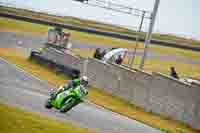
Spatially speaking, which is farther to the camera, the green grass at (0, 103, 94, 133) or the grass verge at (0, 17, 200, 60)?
the grass verge at (0, 17, 200, 60)

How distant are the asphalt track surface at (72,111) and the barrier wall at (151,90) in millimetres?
2309

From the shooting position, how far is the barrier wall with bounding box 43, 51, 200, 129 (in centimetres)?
2062

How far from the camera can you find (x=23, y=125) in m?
11.5

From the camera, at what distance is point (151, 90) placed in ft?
74.8

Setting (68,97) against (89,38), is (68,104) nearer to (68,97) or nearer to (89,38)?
(68,97)

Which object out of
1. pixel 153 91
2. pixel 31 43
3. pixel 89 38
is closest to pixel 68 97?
pixel 153 91

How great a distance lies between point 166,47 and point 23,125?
199ft

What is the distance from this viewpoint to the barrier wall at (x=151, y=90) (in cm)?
2062

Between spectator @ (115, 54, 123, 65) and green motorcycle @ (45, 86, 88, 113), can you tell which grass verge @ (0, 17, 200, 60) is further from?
green motorcycle @ (45, 86, 88, 113)

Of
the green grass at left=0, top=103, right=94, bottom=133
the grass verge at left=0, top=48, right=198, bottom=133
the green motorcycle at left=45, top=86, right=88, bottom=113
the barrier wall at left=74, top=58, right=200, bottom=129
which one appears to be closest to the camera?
the green grass at left=0, top=103, right=94, bottom=133

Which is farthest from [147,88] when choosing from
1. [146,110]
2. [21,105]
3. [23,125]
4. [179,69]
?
[179,69]

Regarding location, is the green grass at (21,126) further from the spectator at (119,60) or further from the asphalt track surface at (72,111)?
the spectator at (119,60)

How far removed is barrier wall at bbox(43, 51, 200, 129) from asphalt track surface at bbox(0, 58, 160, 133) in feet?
7.58

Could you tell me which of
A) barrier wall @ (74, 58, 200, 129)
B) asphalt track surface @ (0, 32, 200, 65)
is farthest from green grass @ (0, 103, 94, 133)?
asphalt track surface @ (0, 32, 200, 65)
